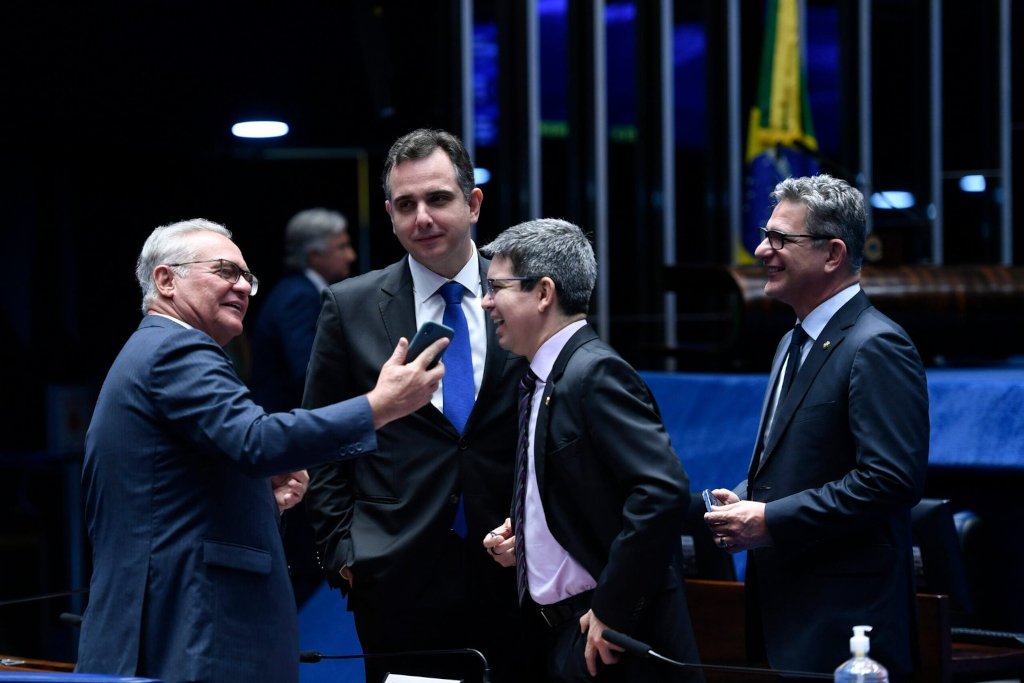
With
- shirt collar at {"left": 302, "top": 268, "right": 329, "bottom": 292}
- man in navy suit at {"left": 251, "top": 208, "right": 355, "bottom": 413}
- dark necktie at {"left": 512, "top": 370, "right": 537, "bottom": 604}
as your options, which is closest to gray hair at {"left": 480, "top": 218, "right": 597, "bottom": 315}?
dark necktie at {"left": 512, "top": 370, "right": 537, "bottom": 604}

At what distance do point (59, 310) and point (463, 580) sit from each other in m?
3.27

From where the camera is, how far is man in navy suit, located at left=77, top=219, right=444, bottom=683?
247cm

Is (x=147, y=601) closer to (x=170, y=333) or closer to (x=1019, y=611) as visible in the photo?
(x=170, y=333)

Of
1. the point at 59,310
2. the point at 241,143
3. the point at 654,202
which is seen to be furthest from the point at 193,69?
the point at 654,202

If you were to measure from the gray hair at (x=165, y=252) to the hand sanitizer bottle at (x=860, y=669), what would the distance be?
57.1 inches

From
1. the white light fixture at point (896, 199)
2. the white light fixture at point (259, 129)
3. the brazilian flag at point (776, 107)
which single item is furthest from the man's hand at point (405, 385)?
the white light fixture at point (896, 199)

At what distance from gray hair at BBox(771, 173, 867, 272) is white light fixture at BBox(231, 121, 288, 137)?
3.54 metres

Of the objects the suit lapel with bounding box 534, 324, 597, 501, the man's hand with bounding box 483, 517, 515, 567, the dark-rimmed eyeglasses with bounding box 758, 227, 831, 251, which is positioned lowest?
the man's hand with bounding box 483, 517, 515, 567

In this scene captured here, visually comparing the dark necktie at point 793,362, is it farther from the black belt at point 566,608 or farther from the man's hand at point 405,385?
the man's hand at point 405,385

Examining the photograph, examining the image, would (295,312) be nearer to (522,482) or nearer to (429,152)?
(429,152)

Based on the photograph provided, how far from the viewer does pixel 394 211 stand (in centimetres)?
296

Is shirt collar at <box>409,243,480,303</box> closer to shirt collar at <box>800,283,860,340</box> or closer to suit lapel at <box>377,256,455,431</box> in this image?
suit lapel at <box>377,256,455,431</box>

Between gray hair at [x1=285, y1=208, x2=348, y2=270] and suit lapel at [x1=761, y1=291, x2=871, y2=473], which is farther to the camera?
gray hair at [x1=285, y1=208, x2=348, y2=270]

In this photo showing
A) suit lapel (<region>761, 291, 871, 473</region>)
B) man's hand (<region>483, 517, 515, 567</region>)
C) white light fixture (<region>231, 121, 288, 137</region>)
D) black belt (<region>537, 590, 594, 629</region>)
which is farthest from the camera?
white light fixture (<region>231, 121, 288, 137</region>)
